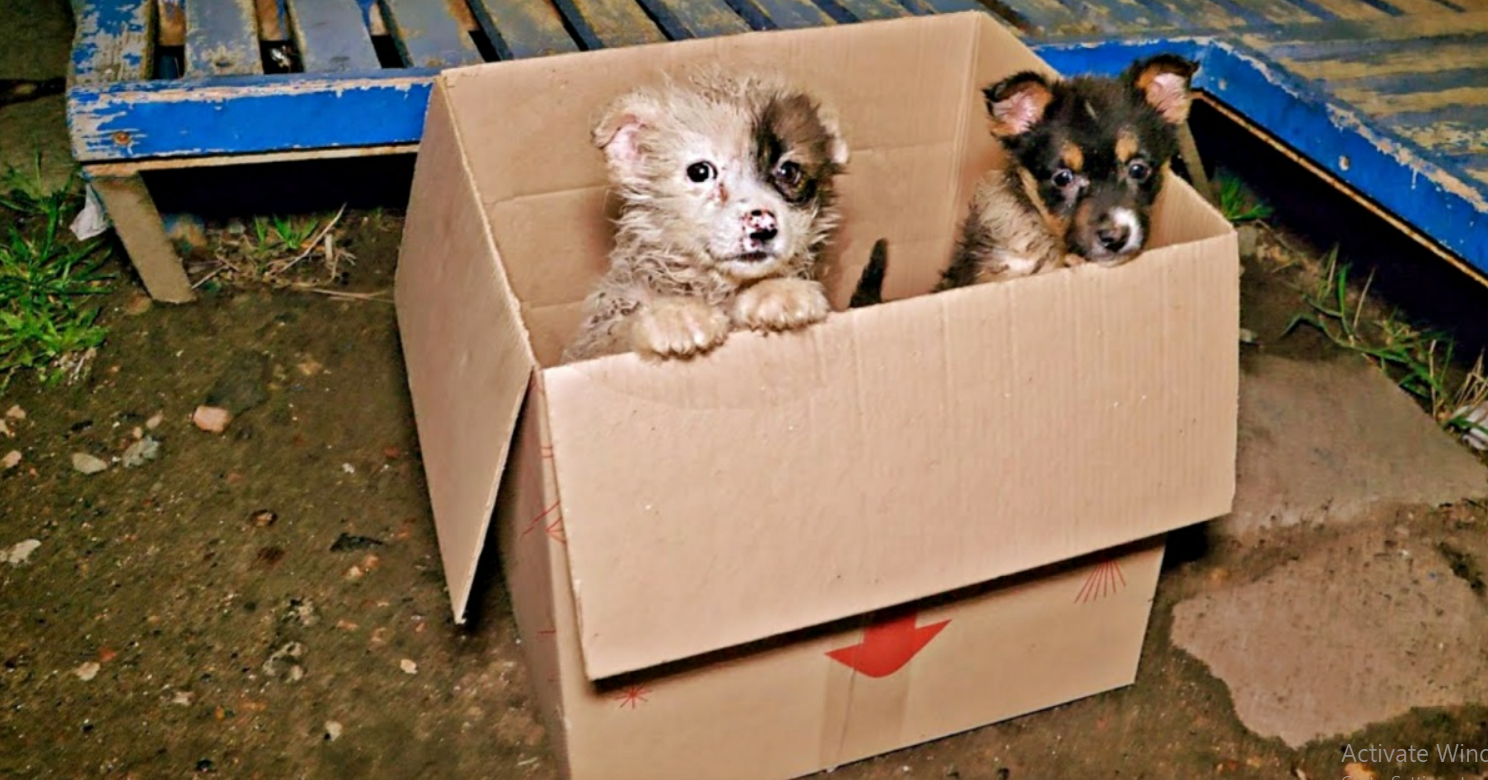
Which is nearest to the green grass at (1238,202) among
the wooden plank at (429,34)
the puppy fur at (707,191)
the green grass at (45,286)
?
the puppy fur at (707,191)

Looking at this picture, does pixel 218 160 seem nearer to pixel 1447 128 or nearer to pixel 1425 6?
pixel 1447 128

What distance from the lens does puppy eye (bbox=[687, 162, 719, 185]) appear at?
96.6 inches

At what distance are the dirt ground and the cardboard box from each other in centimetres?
16

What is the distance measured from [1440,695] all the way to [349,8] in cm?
339

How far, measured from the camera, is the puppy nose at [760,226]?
7.57 feet

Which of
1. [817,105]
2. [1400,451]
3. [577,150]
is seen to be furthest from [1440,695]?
[577,150]

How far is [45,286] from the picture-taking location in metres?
3.69

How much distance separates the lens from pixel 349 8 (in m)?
3.63

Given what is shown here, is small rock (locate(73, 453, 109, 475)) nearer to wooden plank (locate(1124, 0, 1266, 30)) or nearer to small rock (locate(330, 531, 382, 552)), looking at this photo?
small rock (locate(330, 531, 382, 552))

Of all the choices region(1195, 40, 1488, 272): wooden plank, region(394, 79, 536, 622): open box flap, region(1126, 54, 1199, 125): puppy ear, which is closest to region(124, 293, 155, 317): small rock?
region(394, 79, 536, 622): open box flap

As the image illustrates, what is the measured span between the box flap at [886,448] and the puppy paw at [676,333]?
0.08 feet

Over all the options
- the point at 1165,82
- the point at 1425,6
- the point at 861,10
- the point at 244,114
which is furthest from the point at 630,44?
the point at 1425,6

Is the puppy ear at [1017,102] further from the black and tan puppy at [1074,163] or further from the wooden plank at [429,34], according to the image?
the wooden plank at [429,34]

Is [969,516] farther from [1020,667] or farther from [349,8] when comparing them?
[349,8]
